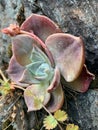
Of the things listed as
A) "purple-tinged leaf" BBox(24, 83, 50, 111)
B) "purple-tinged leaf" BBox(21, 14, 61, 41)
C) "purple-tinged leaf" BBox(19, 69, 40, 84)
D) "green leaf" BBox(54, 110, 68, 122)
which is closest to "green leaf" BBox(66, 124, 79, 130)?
"green leaf" BBox(54, 110, 68, 122)

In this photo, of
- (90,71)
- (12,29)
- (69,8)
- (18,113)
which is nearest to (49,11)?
(69,8)

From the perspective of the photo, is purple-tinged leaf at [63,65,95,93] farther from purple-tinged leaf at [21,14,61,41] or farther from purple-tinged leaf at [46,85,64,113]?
purple-tinged leaf at [21,14,61,41]

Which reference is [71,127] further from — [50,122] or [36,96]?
[36,96]

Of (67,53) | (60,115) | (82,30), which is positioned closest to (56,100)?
(60,115)

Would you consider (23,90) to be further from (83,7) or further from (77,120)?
(83,7)

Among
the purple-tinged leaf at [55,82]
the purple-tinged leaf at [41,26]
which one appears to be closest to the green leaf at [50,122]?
the purple-tinged leaf at [55,82]

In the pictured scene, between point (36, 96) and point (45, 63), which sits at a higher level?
point (45, 63)
